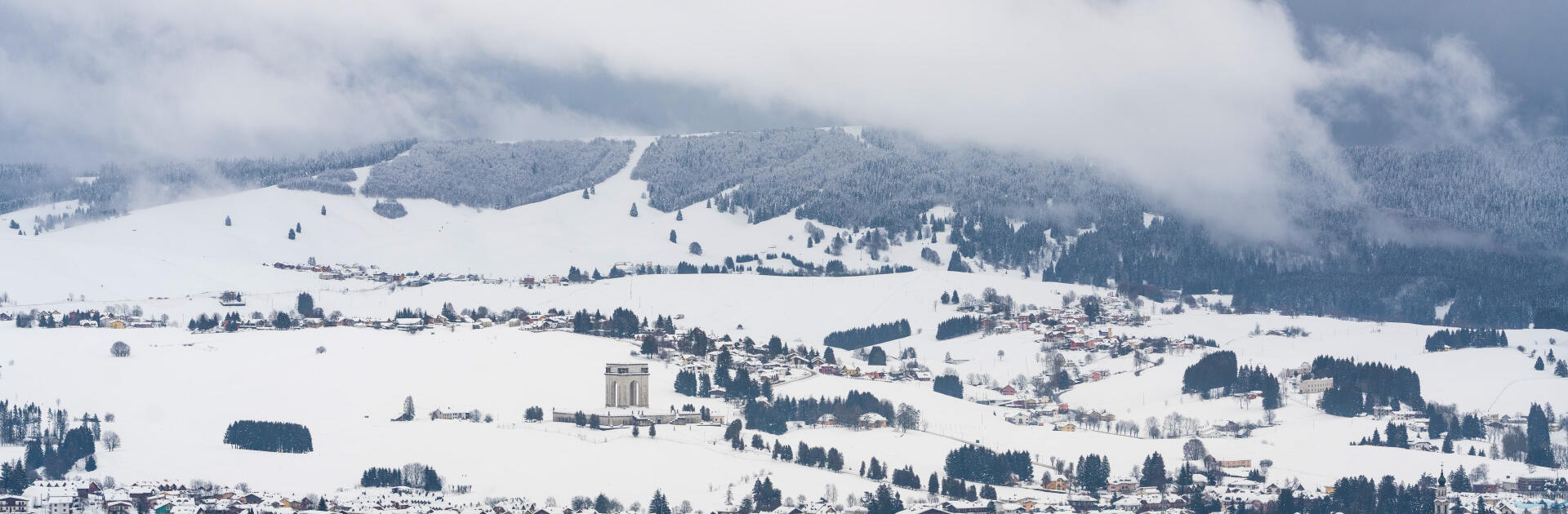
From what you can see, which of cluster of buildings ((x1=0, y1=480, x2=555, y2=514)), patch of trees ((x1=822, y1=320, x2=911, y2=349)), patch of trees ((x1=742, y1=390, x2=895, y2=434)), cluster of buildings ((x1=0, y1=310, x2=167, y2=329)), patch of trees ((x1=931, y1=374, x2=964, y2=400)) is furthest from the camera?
patch of trees ((x1=822, y1=320, x2=911, y2=349))

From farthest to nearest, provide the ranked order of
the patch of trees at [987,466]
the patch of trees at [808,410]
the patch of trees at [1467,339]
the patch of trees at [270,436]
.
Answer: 1. the patch of trees at [1467,339]
2. the patch of trees at [808,410]
3. the patch of trees at [270,436]
4. the patch of trees at [987,466]

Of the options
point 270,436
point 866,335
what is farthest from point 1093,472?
point 866,335

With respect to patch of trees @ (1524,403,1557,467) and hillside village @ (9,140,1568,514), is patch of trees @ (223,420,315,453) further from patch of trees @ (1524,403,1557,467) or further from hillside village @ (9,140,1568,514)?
patch of trees @ (1524,403,1557,467)

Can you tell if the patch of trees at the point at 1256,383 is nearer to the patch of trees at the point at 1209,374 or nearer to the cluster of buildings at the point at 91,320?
the patch of trees at the point at 1209,374

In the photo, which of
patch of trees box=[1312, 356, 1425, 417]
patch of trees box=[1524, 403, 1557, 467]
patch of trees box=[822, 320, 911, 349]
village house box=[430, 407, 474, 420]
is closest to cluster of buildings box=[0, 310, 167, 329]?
village house box=[430, 407, 474, 420]

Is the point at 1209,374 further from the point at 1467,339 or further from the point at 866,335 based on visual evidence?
the point at 866,335

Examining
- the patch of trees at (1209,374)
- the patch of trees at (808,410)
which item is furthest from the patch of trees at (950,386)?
the patch of trees at (1209,374)
